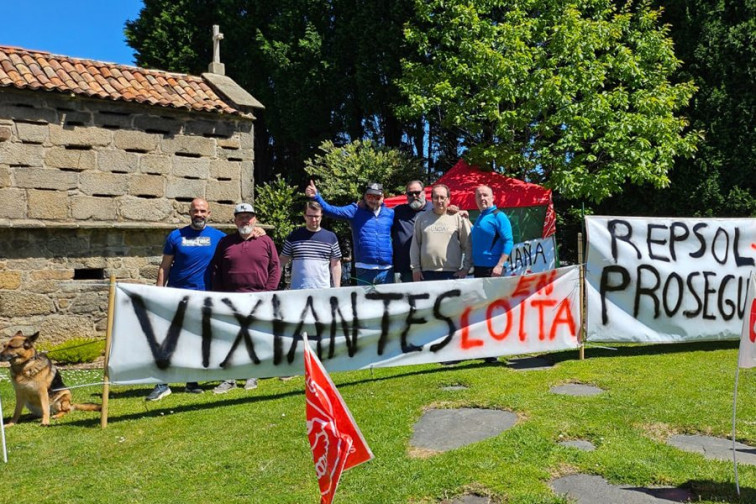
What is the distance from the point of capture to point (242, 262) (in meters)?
6.70

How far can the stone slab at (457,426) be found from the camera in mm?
4836

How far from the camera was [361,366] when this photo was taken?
6.76 meters

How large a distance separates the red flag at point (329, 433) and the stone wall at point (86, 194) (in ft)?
29.0

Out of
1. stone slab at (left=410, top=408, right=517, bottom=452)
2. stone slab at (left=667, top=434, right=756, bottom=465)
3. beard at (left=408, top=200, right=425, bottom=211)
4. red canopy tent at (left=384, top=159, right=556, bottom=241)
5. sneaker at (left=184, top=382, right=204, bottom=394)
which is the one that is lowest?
sneaker at (left=184, top=382, right=204, bottom=394)

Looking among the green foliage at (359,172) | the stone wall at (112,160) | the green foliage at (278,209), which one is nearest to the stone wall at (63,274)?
the stone wall at (112,160)

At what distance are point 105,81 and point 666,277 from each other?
31.9ft

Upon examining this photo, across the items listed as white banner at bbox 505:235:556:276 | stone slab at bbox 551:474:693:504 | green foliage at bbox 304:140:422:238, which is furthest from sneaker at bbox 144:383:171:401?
green foliage at bbox 304:140:422:238

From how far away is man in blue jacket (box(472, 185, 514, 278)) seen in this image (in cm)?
720

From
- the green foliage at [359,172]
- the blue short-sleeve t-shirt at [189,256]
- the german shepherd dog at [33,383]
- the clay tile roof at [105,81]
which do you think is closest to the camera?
the german shepherd dog at [33,383]

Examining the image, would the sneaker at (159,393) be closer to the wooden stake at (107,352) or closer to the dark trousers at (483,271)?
the wooden stake at (107,352)

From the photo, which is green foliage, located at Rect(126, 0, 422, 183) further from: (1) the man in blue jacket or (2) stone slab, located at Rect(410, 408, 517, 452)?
(2) stone slab, located at Rect(410, 408, 517, 452)

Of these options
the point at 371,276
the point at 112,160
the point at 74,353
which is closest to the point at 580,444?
the point at 371,276

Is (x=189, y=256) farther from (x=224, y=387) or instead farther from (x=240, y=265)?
(x=224, y=387)

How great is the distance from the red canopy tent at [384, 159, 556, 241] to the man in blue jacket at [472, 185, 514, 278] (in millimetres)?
5805
